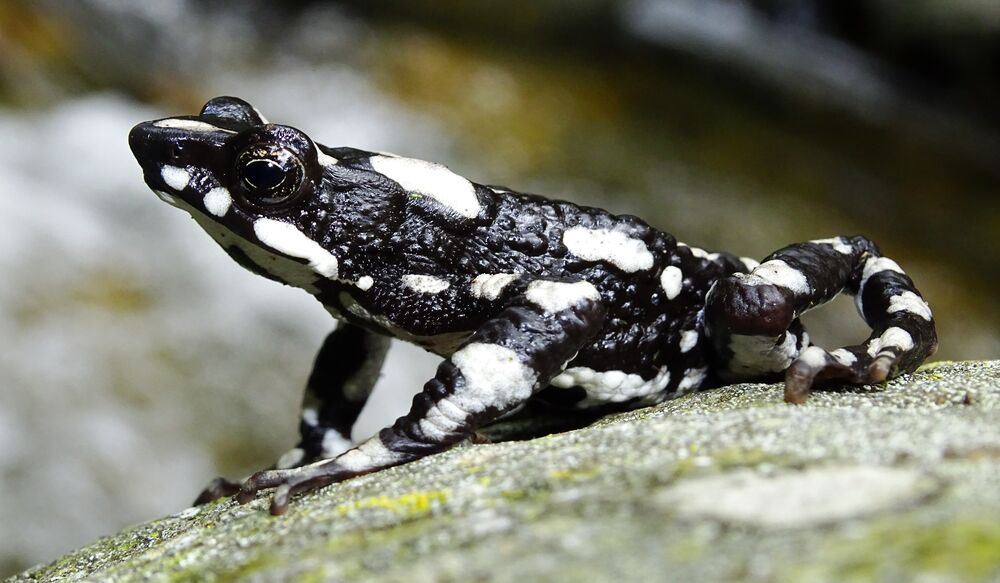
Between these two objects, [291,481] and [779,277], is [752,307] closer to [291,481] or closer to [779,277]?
[779,277]

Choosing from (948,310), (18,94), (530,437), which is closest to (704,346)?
(530,437)

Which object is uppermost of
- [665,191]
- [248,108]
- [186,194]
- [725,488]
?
[665,191]

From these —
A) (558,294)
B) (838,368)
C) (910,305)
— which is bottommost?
(838,368)

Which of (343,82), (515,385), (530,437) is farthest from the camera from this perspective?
(343,82)

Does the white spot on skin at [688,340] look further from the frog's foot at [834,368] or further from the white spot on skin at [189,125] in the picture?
the white spot on skin at [189,125]

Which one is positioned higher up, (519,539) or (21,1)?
(21,1)

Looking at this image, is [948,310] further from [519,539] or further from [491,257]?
[519,539]

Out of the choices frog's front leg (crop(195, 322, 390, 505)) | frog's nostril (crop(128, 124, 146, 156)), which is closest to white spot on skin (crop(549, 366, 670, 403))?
→ frog's front leg (crop(195, 322, 390, 505))

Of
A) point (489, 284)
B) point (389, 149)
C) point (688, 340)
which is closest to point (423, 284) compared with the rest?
point (489, 284)
